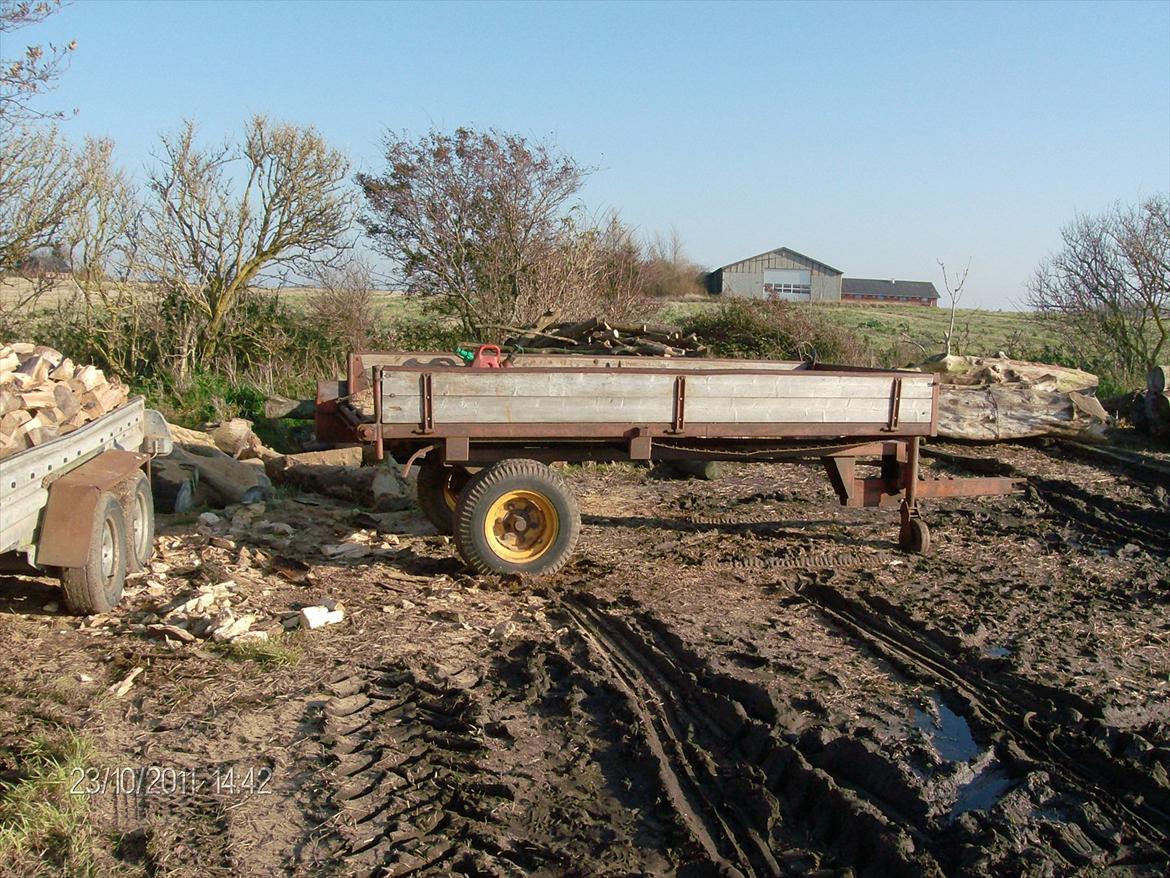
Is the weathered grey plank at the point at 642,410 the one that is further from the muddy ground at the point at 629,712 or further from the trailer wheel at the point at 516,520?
the muddy ground at the point at 629,712

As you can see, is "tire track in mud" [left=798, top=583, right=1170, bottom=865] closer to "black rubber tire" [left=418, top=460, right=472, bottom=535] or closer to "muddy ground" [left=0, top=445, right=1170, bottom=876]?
"muddy ground" [left=0, top=445, right=1170, bottom=876]

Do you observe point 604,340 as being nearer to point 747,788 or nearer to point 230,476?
point 230,476

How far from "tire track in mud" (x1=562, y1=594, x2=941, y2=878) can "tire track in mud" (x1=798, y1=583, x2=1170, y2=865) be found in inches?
28.0

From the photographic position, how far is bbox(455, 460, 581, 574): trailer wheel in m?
6.41

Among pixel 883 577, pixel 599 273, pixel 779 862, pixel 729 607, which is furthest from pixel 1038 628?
pixel 599 273

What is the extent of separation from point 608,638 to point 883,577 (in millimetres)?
2457

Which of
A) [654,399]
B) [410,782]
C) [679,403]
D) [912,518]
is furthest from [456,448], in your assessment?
[912,518]

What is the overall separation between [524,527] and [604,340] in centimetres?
770

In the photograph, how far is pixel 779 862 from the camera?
329 centimetres

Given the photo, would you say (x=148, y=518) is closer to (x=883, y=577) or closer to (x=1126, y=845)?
(x=883, y=577)

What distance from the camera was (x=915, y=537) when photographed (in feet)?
24.9

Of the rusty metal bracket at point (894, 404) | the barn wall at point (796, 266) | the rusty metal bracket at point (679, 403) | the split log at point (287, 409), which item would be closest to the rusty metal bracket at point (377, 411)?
the rusty metal bracket at point (679, 403)

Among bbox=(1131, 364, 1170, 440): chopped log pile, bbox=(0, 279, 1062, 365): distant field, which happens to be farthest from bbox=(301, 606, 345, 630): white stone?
bbox=(1131, 364, 1170, 440): chopped log pile

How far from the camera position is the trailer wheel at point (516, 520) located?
641cm
